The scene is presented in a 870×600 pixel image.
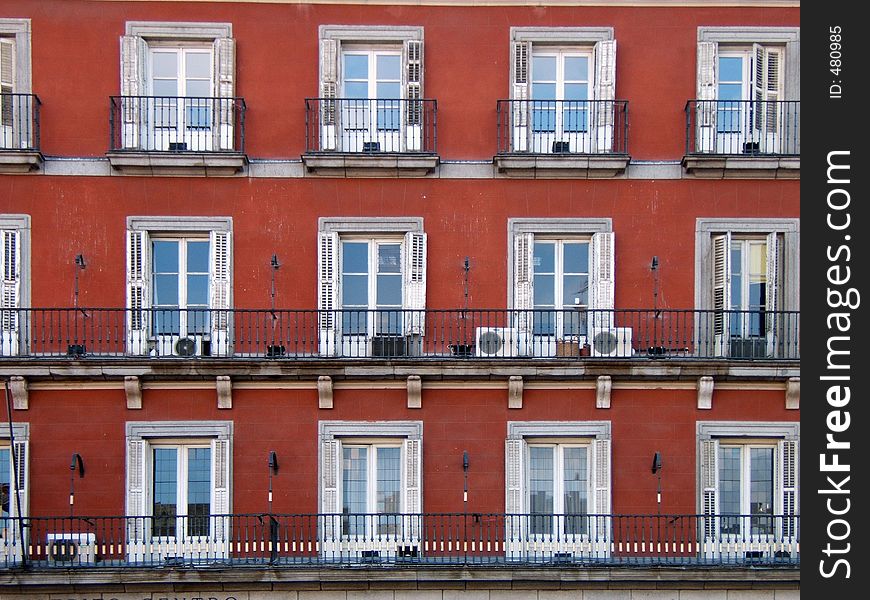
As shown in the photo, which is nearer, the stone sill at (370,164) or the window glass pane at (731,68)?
the stone sill at (370,164)

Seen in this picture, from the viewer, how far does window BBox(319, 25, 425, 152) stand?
49.7 feet

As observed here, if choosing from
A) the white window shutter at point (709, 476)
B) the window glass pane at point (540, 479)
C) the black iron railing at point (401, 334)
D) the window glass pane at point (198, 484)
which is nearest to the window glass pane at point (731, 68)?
the black iron railing at point (401, 334)

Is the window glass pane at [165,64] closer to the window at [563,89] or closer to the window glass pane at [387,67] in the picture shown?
the window glass pane at [387,67]

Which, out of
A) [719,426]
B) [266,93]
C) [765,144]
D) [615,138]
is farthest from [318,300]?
[765,144]

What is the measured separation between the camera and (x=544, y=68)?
15539mm

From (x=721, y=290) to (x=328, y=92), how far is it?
26.0 feet

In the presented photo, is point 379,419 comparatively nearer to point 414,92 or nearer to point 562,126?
point 414,92

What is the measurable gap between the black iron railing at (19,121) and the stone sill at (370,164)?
4809 millimetres

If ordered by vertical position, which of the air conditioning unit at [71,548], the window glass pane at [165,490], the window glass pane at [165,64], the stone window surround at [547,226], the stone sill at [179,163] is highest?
the window glass pane at [165,64]

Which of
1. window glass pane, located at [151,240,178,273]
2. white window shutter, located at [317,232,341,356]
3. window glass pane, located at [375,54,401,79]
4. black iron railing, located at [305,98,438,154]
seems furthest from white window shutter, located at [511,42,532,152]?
window glass pane, located at [151,240,178,273]

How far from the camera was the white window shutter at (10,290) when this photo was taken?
14.7 m

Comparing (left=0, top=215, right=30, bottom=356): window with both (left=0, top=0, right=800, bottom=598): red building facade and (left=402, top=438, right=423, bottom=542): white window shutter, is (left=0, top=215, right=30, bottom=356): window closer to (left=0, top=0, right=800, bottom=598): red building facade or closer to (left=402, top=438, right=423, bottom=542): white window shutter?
(left=0, top=0, right=800, bottom=598): red building facade

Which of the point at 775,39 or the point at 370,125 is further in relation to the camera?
the point at 775,39

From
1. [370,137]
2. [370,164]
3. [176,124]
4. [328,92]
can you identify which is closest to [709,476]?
[370,164]
